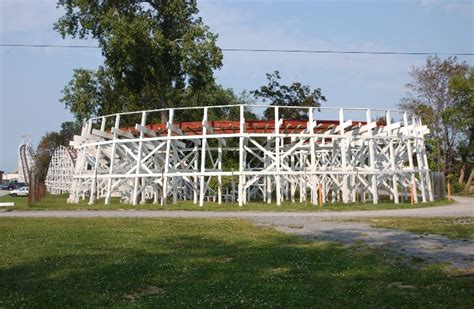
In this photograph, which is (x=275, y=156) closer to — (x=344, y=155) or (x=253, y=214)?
(x=344, y=155)

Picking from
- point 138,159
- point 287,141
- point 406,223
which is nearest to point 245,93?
point 287,141

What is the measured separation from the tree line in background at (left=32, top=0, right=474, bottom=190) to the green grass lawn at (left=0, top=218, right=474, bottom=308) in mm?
24300

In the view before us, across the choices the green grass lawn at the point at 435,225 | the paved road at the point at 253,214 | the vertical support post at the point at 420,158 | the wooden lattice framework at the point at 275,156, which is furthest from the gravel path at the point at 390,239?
the vertical support post at the point at 420,158

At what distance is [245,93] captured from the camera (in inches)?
2781

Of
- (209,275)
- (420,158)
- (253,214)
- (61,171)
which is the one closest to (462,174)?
(420,158)

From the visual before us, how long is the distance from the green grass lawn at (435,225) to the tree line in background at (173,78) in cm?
2156

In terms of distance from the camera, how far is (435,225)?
16.3m

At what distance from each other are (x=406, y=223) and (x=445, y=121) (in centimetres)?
4045

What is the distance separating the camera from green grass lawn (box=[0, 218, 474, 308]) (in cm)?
683

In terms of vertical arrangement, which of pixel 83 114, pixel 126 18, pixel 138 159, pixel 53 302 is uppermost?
pixel 126 18

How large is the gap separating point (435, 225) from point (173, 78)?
27.2m

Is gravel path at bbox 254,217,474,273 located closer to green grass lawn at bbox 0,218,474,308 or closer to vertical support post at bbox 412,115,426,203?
green grass lawn at bbox 0,218,474,308

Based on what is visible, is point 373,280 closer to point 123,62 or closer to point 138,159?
point 138,159

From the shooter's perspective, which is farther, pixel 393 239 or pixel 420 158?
pixel 420 158
